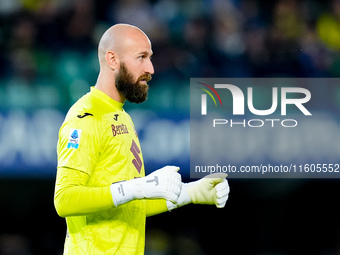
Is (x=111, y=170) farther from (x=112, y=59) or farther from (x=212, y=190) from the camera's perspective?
(x=212, y=190)

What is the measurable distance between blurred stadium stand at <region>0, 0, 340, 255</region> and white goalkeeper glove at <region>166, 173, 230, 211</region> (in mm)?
1529

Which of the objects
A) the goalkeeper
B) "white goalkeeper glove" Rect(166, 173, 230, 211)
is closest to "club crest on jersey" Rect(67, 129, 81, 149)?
the goalkeeper

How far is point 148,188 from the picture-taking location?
2.06m

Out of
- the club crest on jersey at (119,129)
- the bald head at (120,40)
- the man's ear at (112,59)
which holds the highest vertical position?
the bald head at (120,40)

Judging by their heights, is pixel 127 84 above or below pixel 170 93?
below

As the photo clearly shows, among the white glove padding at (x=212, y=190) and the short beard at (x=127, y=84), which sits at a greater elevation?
the short beard at (x=127, y=84)

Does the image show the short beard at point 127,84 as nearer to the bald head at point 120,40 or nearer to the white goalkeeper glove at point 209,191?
the bald head at point 120,40

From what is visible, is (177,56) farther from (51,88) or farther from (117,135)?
(117,135)

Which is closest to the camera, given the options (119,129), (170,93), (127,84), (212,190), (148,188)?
(148,188)

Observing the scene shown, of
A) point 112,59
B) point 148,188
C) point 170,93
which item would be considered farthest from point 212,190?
point 170,93

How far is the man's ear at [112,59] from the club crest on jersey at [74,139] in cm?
48

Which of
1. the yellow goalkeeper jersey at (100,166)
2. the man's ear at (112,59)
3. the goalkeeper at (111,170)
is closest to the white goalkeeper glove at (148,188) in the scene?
the goalkeeper at (111,170)

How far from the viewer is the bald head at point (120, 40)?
245 centimetres

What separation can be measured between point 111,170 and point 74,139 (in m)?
0.24
